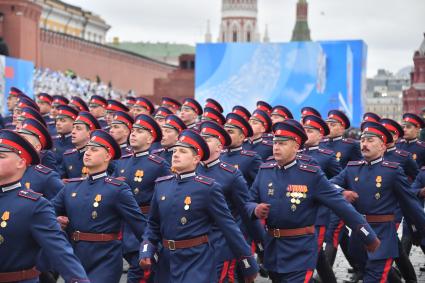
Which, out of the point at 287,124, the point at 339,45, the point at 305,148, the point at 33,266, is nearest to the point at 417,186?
the point at 305,148

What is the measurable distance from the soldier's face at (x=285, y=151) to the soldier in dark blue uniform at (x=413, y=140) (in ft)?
16.7

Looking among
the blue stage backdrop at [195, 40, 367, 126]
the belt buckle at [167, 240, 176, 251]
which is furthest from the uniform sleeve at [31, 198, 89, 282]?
the blue stage backdrop at [195, 40, 367, 126]

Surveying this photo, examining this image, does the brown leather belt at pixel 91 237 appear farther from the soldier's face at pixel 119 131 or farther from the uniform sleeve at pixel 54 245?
the soldier's face at pixel 119 131

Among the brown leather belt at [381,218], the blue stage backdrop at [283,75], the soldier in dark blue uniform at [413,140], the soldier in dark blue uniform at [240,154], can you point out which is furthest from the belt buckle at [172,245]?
the blue stage backdrop at [283,75]

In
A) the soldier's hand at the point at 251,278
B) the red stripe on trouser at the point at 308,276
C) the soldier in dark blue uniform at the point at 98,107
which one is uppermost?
the soldier in dark blue uniform at the point at 98,107

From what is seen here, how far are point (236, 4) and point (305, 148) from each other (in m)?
145

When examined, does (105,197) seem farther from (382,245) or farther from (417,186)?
(417,186)

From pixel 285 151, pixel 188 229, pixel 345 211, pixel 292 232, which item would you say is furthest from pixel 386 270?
pixel 188 229

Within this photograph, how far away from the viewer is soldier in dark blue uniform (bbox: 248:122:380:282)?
26.0ft

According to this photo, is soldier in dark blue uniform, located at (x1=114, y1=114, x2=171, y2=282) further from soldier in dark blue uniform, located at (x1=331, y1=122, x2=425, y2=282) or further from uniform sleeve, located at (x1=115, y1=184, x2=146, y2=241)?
uniform sleeve, located at (x1=115, y1=184, x2=146, y2=241)

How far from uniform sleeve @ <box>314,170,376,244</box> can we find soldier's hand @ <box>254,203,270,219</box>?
58 cm

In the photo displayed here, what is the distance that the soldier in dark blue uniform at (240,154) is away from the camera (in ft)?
34.1

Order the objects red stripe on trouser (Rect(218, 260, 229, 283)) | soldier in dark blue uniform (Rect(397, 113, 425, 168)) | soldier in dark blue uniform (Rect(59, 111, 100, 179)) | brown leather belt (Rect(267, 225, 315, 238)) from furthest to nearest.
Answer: soldier in dark blue uniform (Rect(397, 113, 425, 168)), soldier in dark blue uniform (Rect(59, 111, 100, 179)), red stripe on trouser (Rect(218, 260, 229, 283)), brown leather belt (Rect(267, 225, 315, 238))

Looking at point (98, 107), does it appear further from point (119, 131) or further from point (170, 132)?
point (170, 132)
